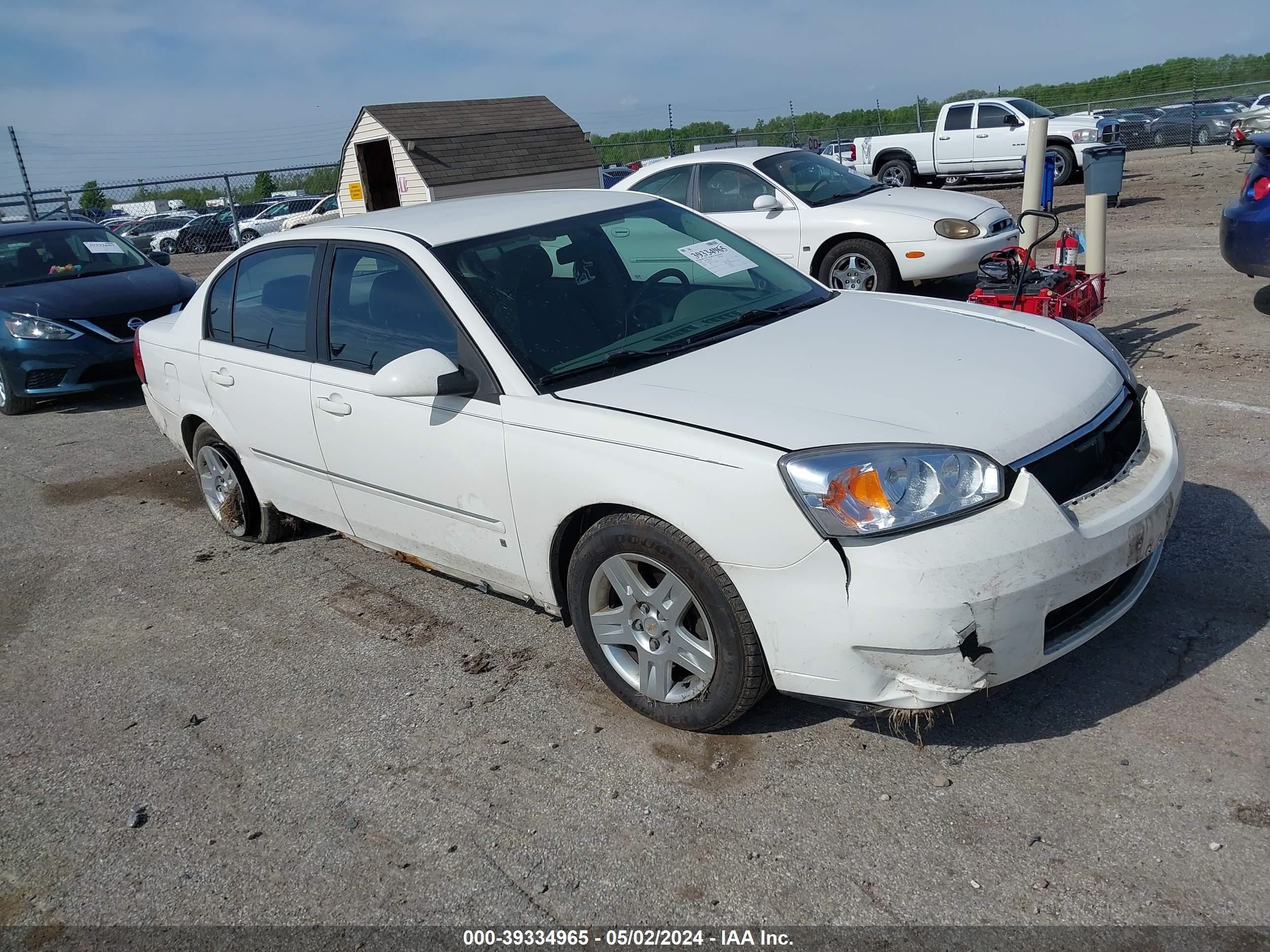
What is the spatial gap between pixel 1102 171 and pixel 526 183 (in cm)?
1486

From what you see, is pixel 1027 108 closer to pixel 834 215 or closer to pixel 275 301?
pixel 834 215

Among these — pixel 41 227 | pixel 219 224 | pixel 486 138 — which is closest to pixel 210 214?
pixel 219 224

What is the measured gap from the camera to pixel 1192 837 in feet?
8.48

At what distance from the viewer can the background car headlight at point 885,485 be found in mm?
2736

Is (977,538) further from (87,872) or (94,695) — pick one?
(94,695)

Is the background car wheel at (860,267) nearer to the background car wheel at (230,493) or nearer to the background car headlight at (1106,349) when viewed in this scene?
the background car headlight at (1106,349)

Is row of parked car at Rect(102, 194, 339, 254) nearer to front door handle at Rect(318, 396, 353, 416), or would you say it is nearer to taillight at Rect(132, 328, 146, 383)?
taillight at Rect(132, 328, 146, 383)

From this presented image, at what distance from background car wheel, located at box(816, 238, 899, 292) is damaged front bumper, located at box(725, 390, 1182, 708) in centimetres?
640

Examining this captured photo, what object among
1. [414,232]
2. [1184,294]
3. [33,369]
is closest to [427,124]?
[33,369]

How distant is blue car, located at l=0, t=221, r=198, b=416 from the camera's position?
29.2 ft

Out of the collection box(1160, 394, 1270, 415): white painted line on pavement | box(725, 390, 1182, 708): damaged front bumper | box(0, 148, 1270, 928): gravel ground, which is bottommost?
box(0, 148, 1270, 928): gravel ground

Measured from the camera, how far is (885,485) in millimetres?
2758

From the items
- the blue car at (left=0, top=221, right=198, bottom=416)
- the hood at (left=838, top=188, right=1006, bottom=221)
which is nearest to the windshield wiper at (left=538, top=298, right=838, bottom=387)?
the hood at (left=838, top=188, right=1006, bottom=221)

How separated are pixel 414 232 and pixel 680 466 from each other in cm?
176
